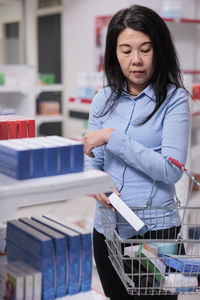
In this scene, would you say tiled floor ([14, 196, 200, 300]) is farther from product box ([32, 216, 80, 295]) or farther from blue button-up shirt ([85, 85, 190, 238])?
product box ([32, 216, 80, 295])

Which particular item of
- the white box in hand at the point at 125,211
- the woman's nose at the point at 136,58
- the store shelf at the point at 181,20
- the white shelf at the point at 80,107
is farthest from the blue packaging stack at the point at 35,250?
the store shelf at the point at 181,20

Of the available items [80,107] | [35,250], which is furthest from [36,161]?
[80,107]

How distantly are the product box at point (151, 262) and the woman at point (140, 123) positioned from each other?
0.84ft

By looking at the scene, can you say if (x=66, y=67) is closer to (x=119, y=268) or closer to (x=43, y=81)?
(x=43, y=81)

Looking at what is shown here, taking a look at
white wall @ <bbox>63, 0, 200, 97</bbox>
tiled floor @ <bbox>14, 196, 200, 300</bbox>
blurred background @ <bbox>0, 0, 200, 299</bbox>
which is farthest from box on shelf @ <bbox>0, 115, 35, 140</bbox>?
white wall @ <bbox>63, 0, 200, 97</bbox>

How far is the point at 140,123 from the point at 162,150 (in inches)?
6.0

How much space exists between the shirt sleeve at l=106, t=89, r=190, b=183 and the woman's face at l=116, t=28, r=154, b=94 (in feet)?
0.64

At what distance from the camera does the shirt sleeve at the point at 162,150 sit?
152 centimetres

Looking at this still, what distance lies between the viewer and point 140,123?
5.42 feet

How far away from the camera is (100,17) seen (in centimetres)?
683

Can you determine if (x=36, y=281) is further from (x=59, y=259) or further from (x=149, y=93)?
(x=149, y=93)

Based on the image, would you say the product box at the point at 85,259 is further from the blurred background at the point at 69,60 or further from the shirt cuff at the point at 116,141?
the blurred background at the point at 69,60

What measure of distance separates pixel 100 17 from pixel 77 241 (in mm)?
5962

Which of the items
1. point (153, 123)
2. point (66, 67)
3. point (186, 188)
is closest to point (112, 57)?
point (153, 123)
